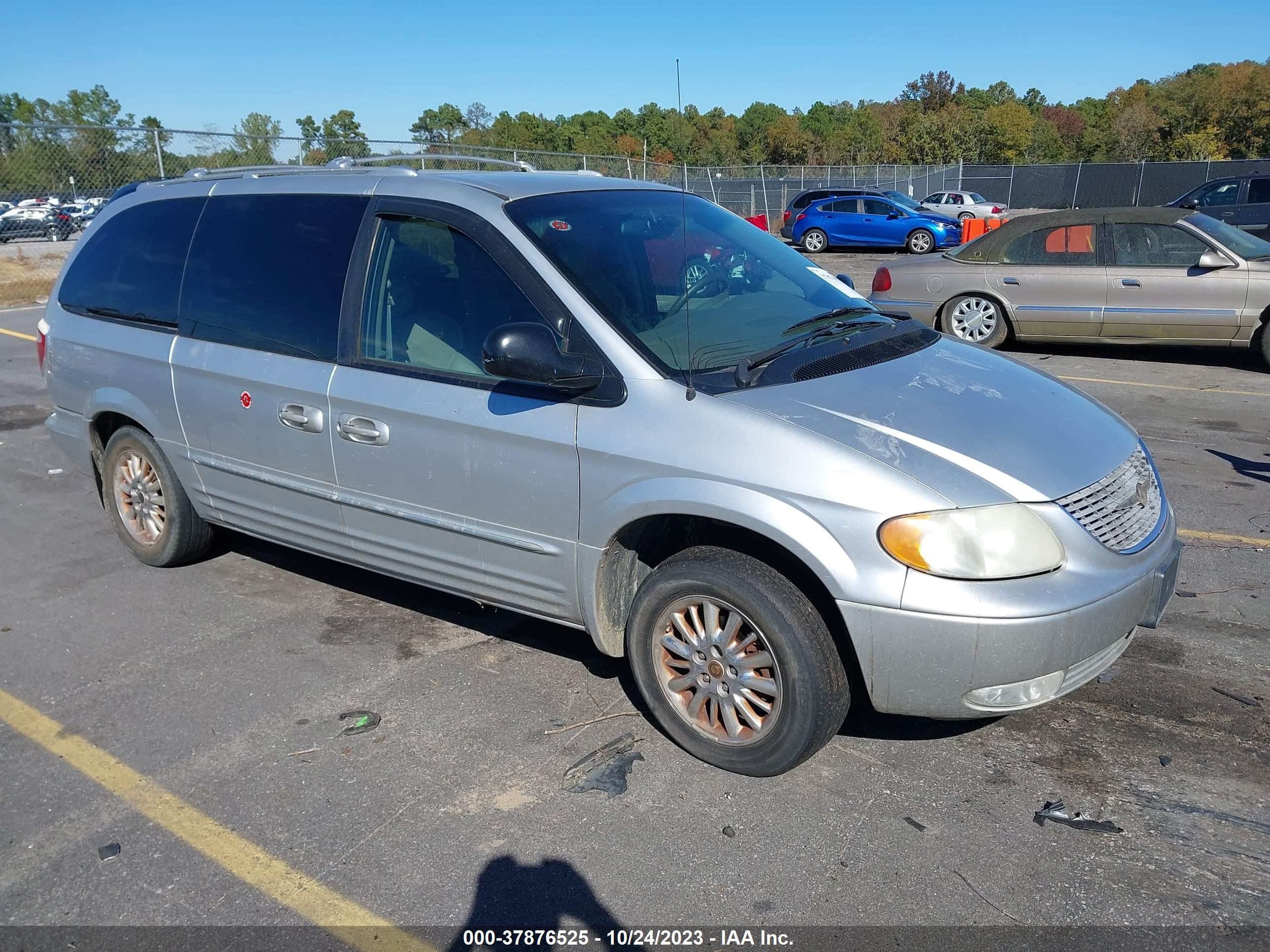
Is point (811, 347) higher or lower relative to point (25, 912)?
higher

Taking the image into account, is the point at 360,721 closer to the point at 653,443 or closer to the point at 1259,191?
the point at 653,443

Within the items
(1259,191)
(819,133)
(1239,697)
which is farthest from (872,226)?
(819,133)

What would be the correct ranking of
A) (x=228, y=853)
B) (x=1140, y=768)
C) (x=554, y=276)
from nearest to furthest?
(x=228, y=853)
(x=1140, y=768)
(x=554, y=276)

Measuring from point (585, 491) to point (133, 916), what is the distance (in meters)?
1.80

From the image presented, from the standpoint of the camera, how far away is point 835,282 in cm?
456

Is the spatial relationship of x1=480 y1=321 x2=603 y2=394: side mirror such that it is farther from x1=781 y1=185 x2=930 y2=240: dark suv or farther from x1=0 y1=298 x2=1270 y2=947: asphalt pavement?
x1=781 y1=185 x2=930 y2=240: dark suv

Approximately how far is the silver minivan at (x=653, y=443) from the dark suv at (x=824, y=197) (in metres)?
22.7

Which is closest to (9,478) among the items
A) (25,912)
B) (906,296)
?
(25,912)

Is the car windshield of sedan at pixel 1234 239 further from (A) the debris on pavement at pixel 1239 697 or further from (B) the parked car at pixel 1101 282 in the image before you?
(A) the debris on pavement at pixel 1239 697

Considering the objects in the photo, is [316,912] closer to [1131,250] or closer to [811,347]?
[811,347]

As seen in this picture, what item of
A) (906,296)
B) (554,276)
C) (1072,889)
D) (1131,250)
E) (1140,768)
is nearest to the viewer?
(1072,889)

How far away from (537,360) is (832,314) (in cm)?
139

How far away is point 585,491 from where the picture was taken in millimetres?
3438

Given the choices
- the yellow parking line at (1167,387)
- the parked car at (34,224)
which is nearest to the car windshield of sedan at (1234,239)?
the yellow parking line at (1167,387)
